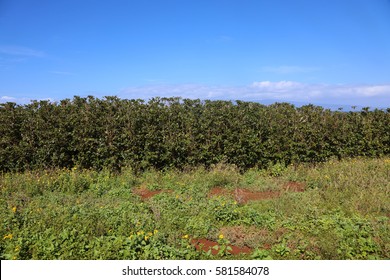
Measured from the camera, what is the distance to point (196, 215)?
4.98 m

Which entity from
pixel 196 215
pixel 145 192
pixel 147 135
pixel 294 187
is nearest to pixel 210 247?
pixel 196 215

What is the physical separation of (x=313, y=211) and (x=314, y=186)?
177 cm

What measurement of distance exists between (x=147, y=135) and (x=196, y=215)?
3.17 meters

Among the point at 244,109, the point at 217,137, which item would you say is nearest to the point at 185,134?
the point at 217,137

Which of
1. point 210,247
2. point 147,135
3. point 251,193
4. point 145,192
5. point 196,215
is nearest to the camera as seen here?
point 210,247

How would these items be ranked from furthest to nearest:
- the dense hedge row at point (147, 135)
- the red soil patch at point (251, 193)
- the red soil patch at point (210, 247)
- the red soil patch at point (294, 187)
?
the dense hedge row at point (147, 135)
the red soil patch at point (294, 187)
the red soil patch at point (251, 193)
the red soil patch at point (210, 247)

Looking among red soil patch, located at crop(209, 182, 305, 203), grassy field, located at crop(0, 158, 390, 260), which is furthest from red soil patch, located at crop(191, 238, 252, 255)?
red soil patch, located at crop(209, 182, 305, 203)

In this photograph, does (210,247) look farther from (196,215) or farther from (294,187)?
(294,187)

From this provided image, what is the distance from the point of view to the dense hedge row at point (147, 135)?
7637 mm

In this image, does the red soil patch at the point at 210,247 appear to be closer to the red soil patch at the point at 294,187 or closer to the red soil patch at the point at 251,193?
the red soil patch at the point at 251,193

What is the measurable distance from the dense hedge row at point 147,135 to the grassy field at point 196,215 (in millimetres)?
451

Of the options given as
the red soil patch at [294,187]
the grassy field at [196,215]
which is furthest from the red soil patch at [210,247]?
the red soil patch at [294,187]

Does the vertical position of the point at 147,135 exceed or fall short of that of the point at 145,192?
it exceeds it

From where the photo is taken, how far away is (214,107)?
324 inches
